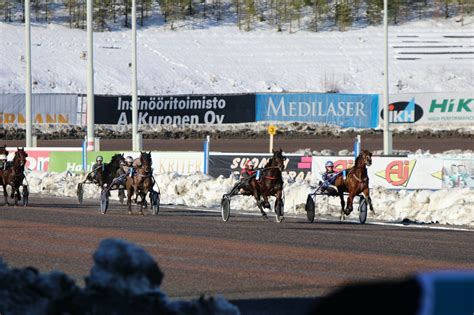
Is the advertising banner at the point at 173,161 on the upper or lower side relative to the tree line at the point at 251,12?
lower

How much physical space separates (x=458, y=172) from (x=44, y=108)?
108ft

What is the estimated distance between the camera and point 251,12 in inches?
3519

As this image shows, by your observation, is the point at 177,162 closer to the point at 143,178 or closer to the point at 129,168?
the point at 129,168

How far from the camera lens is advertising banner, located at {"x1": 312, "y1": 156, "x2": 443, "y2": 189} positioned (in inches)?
1056

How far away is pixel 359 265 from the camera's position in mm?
14250

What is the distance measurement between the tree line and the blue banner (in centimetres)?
3397

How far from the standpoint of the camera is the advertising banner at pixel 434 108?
50.8 metres

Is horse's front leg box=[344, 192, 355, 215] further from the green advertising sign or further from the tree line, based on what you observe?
the tree line

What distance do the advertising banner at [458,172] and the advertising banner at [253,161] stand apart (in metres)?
4.28

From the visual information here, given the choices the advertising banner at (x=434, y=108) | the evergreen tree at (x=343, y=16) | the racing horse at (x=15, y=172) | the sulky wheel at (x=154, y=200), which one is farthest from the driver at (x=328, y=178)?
the evergreen tree at (x=343, y=16)

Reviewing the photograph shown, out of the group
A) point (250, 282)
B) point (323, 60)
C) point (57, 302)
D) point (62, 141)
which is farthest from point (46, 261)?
point (323, 60)

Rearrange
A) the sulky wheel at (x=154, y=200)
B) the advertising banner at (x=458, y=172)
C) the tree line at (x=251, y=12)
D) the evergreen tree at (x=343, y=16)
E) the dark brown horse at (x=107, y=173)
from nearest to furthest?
the sulky wheel at (x=154, y=200)
the advertising banner at (x=458, y=172)
the dark brown horse at (x=107, y=173)
the evergreen tree at (x=343, y=16)
the tree line at (x=251, y=12)

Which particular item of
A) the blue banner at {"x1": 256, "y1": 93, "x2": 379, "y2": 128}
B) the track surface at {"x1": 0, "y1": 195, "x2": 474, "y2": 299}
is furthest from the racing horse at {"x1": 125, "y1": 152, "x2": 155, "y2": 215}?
the blue banner at {"x1": 256, "y1": 93, "x2": 379, "y2": 128}

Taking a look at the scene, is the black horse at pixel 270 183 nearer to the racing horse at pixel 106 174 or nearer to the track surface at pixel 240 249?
the track surface at pixel 240 249
